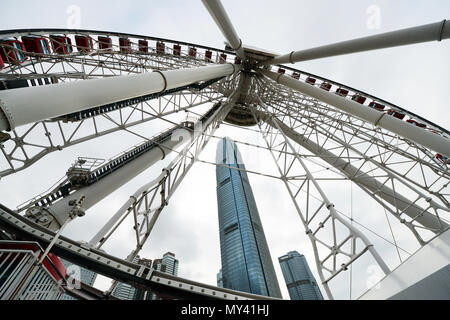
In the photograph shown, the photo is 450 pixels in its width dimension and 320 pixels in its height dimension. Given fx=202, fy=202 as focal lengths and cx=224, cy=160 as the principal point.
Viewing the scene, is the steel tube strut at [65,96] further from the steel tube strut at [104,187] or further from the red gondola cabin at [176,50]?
the red gondola cabin at [176,50]

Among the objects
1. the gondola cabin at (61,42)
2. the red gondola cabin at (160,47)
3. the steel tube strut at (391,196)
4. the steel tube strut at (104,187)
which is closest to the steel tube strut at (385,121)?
the steel tube strut at (391,196)

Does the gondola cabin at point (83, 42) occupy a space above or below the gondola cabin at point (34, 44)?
above

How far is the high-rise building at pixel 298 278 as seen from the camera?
110750mm

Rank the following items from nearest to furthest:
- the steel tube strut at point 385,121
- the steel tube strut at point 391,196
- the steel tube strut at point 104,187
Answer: the steel tube strut at point 385,121, the steel tube strut at point 104,187, the steel tube strut at point 391,196

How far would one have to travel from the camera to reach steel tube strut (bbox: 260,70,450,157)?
25.5 ft

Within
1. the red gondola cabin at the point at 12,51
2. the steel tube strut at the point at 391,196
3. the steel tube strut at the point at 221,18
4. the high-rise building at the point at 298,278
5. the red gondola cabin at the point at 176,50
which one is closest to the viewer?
the steel tube strut at the point at 221,18

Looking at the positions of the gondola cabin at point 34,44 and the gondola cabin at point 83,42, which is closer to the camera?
the gondola cabin at point 34,44

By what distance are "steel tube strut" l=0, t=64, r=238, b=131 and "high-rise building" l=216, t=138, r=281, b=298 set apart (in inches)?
2656

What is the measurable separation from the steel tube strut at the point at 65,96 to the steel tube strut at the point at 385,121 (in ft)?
30.1

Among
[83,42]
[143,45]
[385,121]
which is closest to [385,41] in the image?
[385,121]

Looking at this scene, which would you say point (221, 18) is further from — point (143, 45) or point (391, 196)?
point (391, 196)
